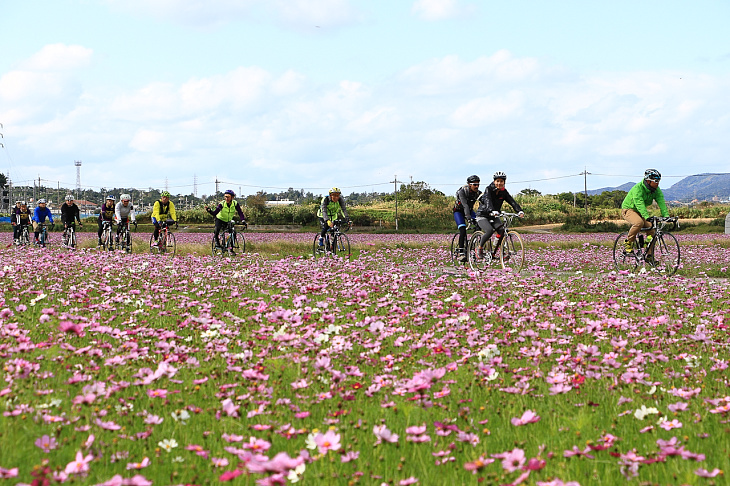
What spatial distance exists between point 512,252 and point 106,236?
44.2 feet

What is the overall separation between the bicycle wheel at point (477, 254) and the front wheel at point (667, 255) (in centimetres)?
338

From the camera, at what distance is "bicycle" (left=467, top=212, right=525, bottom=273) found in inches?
510

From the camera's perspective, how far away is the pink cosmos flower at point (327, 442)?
9.07ft

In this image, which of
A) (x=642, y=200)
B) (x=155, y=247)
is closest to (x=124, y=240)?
(x=155, y=247)

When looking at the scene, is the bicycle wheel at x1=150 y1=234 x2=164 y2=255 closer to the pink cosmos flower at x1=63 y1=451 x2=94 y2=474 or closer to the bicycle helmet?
the bicycle helmet

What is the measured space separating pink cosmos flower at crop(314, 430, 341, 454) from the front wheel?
12.2 meters

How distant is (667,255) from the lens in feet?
45.0

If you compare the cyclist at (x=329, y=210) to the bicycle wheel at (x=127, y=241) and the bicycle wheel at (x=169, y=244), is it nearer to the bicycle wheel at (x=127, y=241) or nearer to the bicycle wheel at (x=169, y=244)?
the bicycle wheel at (x=169, y=244)

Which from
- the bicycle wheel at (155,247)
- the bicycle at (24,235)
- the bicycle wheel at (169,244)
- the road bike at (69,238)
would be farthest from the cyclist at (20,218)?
the bicycle wheel at (169,244)

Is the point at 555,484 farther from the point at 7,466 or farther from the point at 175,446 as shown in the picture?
the point at 7,466

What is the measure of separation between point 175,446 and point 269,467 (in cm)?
97

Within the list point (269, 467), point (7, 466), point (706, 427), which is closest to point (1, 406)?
point (7, 466)

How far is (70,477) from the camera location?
8.68 feet

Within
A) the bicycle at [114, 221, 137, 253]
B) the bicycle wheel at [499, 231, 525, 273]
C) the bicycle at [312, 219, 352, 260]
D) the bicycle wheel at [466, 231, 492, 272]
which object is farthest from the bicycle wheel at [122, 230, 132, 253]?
the bicycle wheel at [499, 231, 525, 273]
